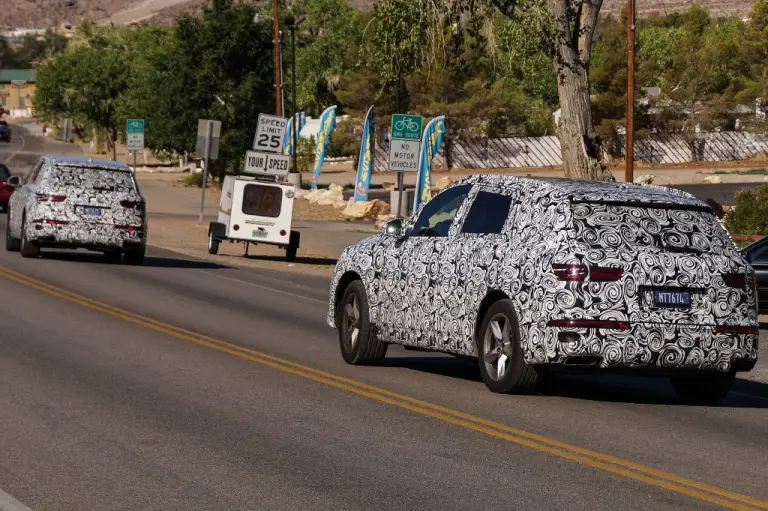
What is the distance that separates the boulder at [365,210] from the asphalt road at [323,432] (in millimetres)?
33666

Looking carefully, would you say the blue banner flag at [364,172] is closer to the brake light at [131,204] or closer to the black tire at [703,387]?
the brake light at [131,204]

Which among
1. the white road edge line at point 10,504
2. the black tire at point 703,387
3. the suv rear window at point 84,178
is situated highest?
the suv rear window at point 84,178

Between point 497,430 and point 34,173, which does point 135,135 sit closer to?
point 34,173

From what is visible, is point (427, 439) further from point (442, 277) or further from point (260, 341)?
point (260, 341)

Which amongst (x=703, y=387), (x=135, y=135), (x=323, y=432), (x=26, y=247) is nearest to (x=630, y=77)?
(x=135, y=135)

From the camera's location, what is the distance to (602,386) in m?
14.1

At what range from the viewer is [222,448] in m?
9.79

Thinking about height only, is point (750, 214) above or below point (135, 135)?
below

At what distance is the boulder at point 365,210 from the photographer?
51.6 meters

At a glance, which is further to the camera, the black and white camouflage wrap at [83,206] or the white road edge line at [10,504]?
the black and white camouflage wrap at [83,206]

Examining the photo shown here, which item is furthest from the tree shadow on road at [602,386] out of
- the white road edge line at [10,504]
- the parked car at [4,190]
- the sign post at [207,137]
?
the parked car at [4,190]

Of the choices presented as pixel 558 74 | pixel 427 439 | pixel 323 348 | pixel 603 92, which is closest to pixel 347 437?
pixel 427 439

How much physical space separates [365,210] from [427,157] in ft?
14.0

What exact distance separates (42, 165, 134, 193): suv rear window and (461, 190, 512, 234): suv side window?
15443mm
